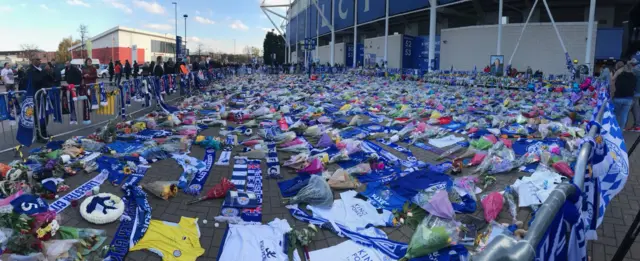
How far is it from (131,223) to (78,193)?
4.15 feet

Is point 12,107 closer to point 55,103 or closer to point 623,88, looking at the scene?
point 55,103

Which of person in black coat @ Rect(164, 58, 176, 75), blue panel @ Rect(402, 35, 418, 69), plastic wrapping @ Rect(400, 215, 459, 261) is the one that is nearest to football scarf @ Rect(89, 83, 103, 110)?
person in black coat @ Rect(164, 58, 176, 75)

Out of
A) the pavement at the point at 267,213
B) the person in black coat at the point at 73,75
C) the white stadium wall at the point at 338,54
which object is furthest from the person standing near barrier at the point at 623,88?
the white stadium wall at the point at 338,54

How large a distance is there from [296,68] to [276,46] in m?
48.7

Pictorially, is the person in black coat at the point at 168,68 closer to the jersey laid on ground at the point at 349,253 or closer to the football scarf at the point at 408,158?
the football scarf at the point at 408,158

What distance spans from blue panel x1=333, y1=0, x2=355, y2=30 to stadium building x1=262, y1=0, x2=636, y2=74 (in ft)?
0.45

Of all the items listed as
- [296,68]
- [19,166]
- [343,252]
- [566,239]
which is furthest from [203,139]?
[296,68]

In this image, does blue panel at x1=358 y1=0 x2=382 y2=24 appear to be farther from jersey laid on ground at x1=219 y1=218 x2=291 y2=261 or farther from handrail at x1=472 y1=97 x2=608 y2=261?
handrail at x1=472 y1=97 x2=608 y2=261

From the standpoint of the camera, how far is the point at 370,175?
6.14 metres

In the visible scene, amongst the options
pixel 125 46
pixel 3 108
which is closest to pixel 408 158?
pixel 3 108

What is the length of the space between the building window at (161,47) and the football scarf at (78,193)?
10009cm

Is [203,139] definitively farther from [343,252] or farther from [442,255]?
[442,255]

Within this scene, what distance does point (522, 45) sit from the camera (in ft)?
102

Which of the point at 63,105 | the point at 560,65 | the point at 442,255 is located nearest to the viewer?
the point at 442,255
